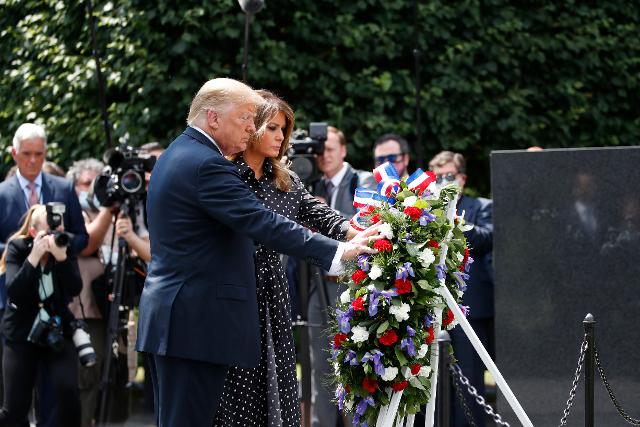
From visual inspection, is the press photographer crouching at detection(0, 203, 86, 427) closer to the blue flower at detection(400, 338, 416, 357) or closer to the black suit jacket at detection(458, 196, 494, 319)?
the black suit jacket at detection(458, 196, 494, 319)

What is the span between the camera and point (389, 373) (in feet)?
17.9

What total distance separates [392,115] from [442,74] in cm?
66

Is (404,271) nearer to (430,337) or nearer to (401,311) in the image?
(401,311)

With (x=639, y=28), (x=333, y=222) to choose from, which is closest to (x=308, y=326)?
(x=333, y=222)

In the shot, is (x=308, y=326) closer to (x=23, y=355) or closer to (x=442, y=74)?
(x=23, y=355)

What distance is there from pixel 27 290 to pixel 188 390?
2.87 meters

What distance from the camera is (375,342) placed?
5.50 metres

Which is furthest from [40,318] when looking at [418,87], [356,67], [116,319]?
[356,67]

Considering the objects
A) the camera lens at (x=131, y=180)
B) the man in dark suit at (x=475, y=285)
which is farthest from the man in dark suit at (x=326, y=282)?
the camera lens at (x=131, y=180)

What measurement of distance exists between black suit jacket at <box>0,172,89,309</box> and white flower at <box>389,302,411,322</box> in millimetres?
3690

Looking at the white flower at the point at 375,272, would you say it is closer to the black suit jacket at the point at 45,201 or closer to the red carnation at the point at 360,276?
the red carnation at the point at 360,276

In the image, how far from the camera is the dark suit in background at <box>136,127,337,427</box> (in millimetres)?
5391

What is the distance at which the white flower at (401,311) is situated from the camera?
5383 millimetres

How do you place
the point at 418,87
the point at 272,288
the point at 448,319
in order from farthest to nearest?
the point at 418,87 < the point at 272,288 < the point at 448,319
